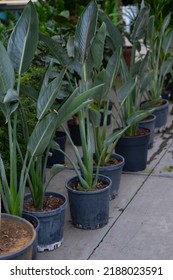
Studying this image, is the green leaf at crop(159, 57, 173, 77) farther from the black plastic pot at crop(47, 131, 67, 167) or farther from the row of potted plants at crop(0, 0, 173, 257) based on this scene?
the black plastic pot at crop(47, 131, 67, 167)

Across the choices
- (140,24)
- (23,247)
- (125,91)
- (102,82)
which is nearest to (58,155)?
(125,91)

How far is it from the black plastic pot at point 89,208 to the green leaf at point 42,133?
0.74 m

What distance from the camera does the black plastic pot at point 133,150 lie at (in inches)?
200

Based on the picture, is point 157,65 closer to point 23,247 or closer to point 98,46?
point 98,46

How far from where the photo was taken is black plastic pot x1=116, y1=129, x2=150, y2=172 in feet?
16.7

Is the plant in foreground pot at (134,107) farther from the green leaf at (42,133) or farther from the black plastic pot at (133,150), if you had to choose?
the green leaf at (42,133)

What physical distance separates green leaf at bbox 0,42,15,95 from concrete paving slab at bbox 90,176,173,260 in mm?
1312

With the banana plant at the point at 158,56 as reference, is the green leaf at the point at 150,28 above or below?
above

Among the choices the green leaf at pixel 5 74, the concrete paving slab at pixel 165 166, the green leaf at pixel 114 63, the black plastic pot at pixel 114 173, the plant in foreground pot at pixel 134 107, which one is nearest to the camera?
the green leaf at pixel 5 74

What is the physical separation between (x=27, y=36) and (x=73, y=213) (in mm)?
1463

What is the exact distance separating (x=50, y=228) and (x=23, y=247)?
715 millimetres

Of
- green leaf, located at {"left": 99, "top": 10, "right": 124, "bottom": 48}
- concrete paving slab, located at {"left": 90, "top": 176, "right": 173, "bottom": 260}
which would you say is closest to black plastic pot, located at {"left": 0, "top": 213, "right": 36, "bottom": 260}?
concrete paving slab, located at {"left": 90, "top": 176, "right": 173, "bottom": 260}

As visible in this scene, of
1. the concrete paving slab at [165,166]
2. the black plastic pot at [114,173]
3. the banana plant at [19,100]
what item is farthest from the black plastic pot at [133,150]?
the banana plant at [19,100]
